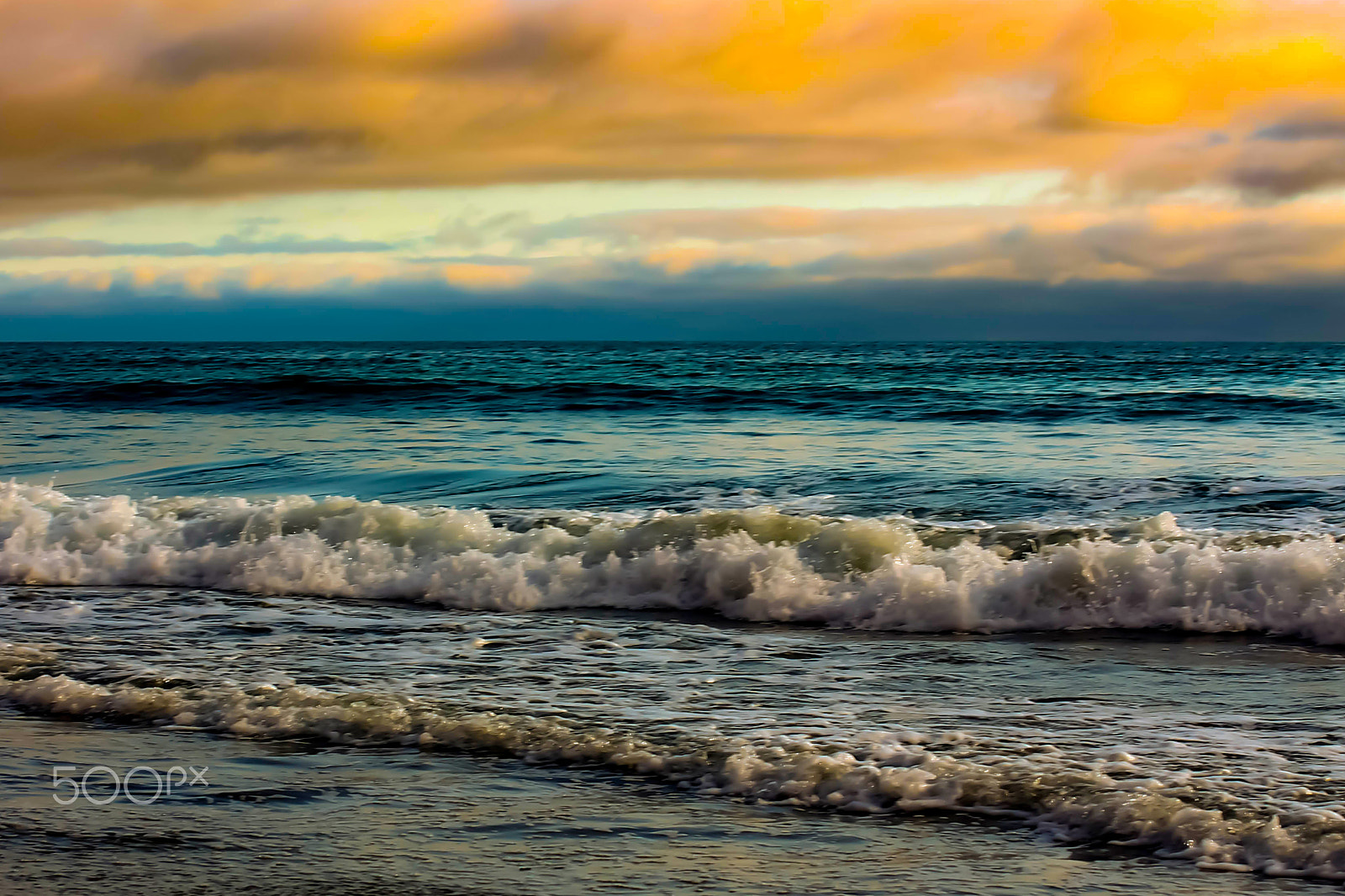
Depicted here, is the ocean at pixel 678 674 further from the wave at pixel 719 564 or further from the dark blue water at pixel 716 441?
the dark blue water at pixel 716 441

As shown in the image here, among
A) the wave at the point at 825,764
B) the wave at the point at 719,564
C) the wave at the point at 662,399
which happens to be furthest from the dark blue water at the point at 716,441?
the wave at the point at 825,764

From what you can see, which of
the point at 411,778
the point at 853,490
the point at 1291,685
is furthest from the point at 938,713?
the point at 853,490

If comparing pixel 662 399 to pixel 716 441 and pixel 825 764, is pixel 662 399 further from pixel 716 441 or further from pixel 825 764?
pixel 825 764

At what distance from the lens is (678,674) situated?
6.07 metres

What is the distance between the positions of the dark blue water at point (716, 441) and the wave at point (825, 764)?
252 inches

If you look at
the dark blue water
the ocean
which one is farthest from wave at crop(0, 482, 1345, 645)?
the dark blue water

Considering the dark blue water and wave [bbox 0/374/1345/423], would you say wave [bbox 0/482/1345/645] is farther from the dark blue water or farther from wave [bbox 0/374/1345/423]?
wave [bbox 0/374/1345/423]

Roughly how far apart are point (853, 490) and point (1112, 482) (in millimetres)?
2983

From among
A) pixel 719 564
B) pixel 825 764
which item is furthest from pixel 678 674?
pixel 719 564

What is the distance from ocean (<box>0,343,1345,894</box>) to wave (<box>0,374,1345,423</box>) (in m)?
8.11

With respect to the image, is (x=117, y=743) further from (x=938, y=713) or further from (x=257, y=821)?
(x=938, y=713)

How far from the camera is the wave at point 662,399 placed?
2369 centimetres

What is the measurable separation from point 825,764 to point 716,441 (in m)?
13.9

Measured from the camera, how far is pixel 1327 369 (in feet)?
134
